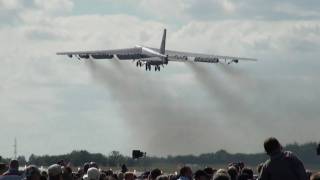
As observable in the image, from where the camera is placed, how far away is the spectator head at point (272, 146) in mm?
15969

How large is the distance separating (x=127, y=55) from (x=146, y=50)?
1.86 metres

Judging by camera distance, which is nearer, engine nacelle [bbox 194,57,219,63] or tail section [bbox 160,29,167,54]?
engine nacelle [bbox 194,57,219,63]

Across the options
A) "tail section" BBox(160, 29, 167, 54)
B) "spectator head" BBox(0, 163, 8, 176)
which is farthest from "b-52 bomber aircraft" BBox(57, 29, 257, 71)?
"spectator head" BBox(0, 163, 8, 176)

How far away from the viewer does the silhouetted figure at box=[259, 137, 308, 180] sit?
15852 millimetres

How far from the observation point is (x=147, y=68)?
84000 mm

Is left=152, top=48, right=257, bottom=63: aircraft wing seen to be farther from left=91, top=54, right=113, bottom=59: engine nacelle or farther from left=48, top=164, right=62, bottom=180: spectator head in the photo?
left=48, top=164, right=62, bottom=180: spectator head

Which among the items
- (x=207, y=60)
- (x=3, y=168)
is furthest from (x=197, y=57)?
(x=3, y=168)

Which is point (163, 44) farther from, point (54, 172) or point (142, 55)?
point (54, 172)

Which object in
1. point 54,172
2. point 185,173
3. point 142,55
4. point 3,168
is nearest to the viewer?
point 54,172

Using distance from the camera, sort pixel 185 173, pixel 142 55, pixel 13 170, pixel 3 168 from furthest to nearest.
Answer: pixel 142 55 → pixel 3 168 → pixel 13 170 → pixel 185 173

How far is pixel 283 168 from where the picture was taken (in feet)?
52.1

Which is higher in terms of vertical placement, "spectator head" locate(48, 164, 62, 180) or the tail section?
the tail section

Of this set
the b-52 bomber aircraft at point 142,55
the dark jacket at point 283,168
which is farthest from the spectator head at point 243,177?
the b-52 bomber aircraft at point 142,55

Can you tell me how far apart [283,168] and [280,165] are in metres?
0.07
